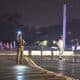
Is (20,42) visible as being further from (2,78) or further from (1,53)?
(1,53)

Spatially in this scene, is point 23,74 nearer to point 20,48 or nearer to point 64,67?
point 64,67

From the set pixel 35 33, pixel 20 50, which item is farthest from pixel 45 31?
pixel 20 50

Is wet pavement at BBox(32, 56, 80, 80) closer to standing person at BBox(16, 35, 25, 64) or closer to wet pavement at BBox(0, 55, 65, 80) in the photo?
wet pavement at BBox(0, 55, 65, 80)

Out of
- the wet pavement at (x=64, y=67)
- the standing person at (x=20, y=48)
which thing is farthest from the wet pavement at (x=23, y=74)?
the standing person at (x=20, y=48)

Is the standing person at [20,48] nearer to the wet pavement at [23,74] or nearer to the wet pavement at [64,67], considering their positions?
the wet pavement at [64,67]

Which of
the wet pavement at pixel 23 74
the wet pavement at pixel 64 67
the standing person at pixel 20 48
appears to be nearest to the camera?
the wet pavement at pixel 23 74

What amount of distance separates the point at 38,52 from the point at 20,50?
604 inches

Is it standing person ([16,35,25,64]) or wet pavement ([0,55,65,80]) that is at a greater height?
standing person ([16,35,25,64])

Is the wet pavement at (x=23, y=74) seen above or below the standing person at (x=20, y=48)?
below

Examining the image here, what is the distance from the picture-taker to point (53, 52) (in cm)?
3838

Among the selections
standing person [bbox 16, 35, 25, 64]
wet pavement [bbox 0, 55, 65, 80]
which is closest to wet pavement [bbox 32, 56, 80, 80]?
wet pavement [bbox 0, 55, 65, 80]

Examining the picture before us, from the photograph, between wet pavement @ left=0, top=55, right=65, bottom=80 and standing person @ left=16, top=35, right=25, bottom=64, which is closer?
wet pavement @ left=0, top=55, right=65, bottom=80

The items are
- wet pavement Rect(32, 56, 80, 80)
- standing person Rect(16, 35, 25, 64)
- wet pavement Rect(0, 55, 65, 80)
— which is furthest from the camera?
standing person Rect(16, 35, 25, 64)

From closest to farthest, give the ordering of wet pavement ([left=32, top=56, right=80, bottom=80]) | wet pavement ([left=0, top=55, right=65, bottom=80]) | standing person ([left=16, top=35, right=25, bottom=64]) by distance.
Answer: wet pavement ([left=0, top=55, right=65, bottom=80]), wet pavement ([left=32, top=56, right=80, bottom=80]), standing person ([left=16, top=35, right=25, bottom=64])
